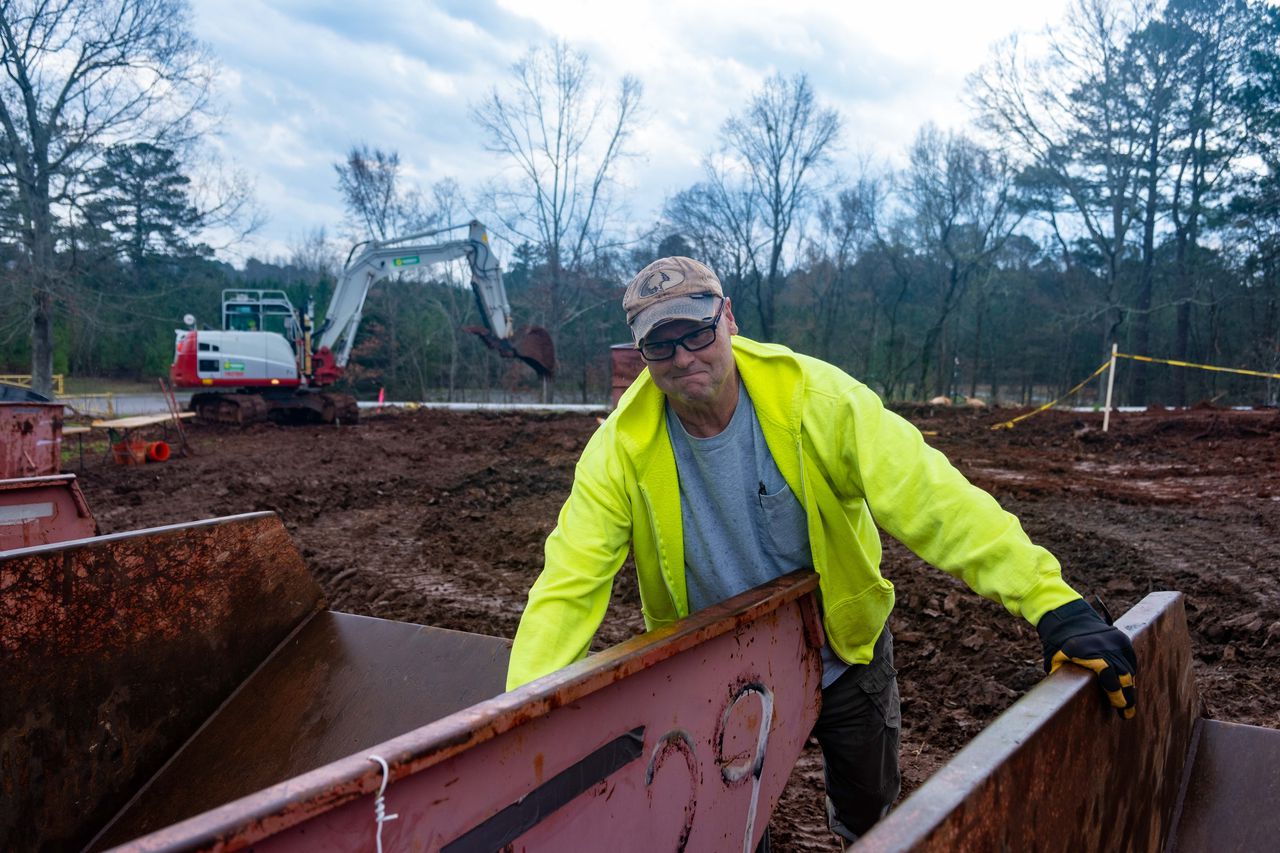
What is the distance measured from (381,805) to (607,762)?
1.88ft

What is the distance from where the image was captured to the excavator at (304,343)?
56.9 feet

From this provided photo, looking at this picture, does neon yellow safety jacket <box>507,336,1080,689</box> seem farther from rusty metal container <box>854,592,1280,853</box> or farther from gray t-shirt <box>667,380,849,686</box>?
rusty metal container <box>854,592,1280,853</box>

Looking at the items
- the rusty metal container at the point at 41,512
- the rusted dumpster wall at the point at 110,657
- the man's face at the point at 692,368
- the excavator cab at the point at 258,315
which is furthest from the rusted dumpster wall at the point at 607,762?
the excavator cab at the point at 258,315

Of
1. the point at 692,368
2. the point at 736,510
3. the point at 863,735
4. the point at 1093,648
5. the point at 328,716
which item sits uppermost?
the point at 692,368

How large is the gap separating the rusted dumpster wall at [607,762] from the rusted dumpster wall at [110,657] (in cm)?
175

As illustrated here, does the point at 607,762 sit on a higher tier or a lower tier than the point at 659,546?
lower

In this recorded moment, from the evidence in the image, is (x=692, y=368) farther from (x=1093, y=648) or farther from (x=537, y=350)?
(x=537, y=350)

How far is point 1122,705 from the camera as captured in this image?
180cm

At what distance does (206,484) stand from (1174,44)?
92.5 ft

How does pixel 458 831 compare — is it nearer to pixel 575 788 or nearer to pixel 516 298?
pixel 575 788

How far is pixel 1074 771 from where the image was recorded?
5.66 ft

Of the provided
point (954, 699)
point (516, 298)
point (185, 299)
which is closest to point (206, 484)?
point (954, 699)

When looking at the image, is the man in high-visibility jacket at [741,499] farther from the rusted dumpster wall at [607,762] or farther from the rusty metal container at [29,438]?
the rusty metal container at [29,438]

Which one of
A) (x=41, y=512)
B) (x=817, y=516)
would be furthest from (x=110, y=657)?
(x=817, y=516)
